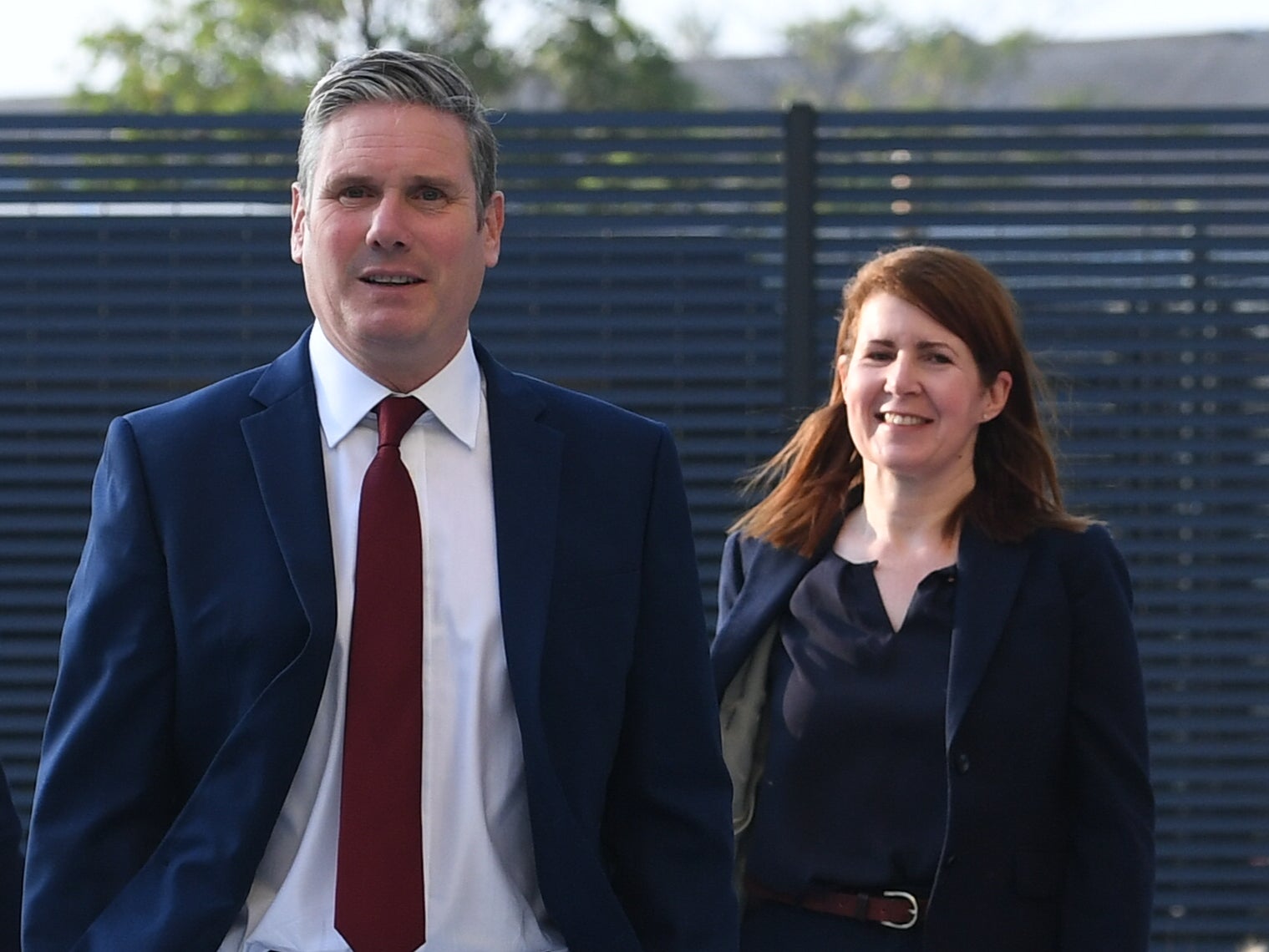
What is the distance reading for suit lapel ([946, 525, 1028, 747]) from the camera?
3.47 metres

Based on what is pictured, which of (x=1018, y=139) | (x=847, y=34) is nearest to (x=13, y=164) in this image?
(x=1018, y=139)

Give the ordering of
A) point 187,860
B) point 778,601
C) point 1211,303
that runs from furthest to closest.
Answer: point 1211,303 → point 778,601 → point 187,860

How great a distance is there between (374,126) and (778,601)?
61.0 inches

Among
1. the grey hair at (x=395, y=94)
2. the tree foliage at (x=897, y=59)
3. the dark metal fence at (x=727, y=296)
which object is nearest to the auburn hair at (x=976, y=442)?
the grey hair at (x=395, y=94)

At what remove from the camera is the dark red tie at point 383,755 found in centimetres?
240

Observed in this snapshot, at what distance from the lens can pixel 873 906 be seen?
3.42 m

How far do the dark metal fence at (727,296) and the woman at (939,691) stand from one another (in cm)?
227

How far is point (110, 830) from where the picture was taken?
7.98ft

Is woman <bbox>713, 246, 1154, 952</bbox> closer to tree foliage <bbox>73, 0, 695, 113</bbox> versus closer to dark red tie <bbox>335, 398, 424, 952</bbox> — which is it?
dark red tie <bbox>335, 398, 424, 952</bbox>

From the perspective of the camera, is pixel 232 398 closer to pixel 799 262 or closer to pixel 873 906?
pixel 873 906

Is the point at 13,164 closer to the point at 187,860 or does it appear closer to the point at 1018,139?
the point at 1018,139

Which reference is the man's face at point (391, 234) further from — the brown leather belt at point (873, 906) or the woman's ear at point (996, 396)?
the woman's ear at point (996, 396)

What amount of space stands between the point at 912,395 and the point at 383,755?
5.31 ft

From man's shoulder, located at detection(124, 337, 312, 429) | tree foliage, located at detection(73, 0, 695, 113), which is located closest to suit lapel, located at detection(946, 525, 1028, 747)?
man's shoulder, located at detection(124, 337, 312, 429)
